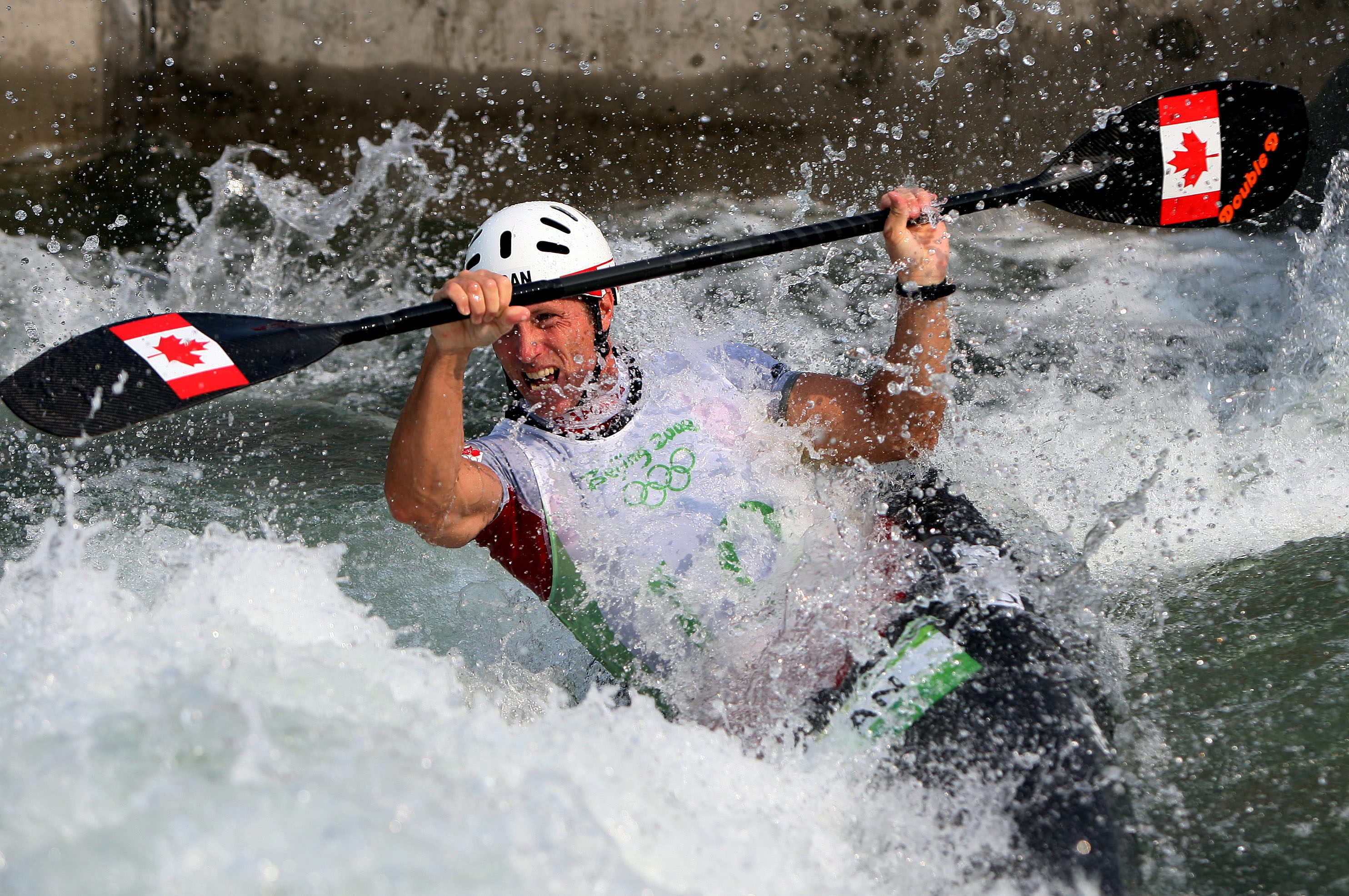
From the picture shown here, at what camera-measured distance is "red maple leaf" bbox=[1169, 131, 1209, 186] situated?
2.90 m

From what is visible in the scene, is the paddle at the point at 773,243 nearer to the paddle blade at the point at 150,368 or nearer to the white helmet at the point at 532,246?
the paddle blade at the point at 150,368

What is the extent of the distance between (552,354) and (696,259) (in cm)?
39

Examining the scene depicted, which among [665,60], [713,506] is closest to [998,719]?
[713,506]

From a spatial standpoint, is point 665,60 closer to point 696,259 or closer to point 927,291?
point 696,259

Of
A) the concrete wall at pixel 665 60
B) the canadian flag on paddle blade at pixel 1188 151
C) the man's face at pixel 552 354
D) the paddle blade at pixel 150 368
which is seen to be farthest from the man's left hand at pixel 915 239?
the concrete wall at pixel 665 60

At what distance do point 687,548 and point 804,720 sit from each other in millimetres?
436

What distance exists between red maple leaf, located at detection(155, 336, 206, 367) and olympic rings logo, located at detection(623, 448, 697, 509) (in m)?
1.00

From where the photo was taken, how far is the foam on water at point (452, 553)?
176 centimetres

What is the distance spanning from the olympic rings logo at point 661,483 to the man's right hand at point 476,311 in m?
0.46

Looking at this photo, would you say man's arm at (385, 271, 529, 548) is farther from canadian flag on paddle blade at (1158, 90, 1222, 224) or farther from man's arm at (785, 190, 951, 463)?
canadian flag on paddle blade at (1158, 90, 1222, 224)

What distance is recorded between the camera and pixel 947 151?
5.71m

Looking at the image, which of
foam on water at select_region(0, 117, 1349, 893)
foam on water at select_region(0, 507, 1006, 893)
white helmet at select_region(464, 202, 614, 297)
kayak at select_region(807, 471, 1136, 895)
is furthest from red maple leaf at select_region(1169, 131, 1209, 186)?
foam on water at select_region(0, 507, 1006, 893)

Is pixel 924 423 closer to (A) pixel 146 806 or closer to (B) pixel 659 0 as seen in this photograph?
(A) pixel 146 806

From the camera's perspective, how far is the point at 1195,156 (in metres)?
2.91
